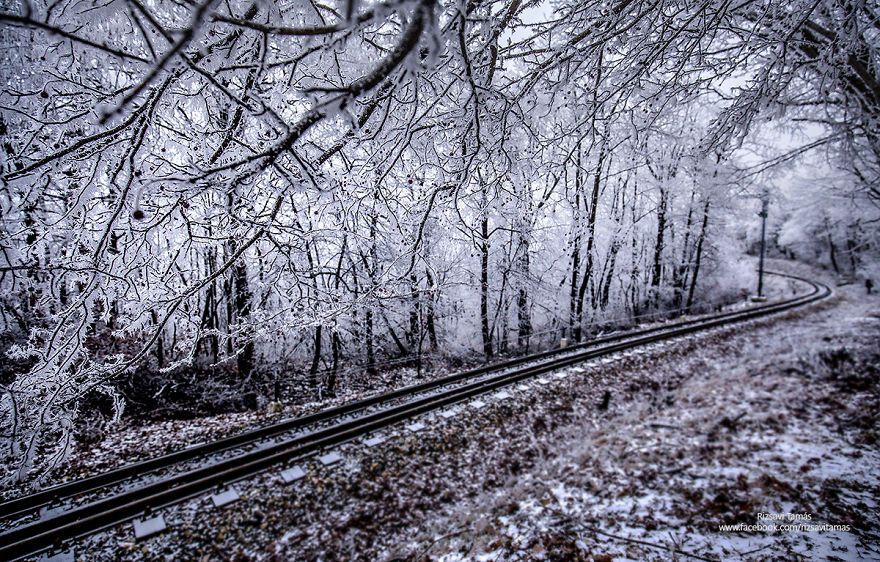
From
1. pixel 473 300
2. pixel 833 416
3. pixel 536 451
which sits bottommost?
pixel 536 451

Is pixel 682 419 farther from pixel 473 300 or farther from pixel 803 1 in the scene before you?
pixel 473 300

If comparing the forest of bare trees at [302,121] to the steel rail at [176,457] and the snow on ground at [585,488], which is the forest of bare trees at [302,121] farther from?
the steel rail at [176,457]

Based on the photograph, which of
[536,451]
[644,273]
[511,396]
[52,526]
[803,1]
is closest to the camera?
[803,1]

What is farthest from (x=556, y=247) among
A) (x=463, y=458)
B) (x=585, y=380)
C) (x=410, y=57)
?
(x=410, y=57)

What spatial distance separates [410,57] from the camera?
1184 millimetres

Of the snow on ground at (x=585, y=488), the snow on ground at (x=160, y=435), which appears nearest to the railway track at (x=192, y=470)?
the snow on ground at (x=585, y=488)

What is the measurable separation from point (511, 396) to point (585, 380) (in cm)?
252

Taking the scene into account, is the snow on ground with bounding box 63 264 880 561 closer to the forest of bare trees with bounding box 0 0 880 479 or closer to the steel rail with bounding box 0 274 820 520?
the steel rail with bounding box 0 274 820 520

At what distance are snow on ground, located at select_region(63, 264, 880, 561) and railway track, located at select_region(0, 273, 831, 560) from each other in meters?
0.28

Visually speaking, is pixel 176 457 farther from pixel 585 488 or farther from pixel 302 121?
pixel 302 121

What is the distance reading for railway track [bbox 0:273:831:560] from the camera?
4418 mm

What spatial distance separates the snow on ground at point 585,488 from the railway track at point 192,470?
28cm

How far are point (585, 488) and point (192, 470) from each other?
19.3ft

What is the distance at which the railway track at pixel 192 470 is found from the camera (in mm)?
4418
